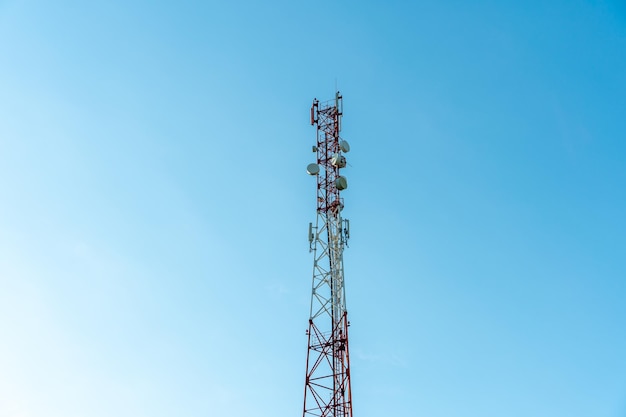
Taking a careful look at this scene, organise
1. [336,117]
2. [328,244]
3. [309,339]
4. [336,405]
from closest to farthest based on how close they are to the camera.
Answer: [336,405], [309,339], [328,244], [336,117]

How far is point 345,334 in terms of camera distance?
31719mm

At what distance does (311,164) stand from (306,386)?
1266 cm

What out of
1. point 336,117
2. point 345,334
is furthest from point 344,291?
point 336,117

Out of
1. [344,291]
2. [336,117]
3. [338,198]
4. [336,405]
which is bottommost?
[336,405]

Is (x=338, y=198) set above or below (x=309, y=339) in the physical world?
above

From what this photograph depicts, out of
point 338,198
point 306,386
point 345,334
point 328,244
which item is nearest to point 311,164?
point 338,198

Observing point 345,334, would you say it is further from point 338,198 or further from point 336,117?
point 336,117

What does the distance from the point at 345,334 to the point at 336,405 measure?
3.45 meters

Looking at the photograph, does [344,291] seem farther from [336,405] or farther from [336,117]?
[336,117]

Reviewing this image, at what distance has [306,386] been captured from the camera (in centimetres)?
3100

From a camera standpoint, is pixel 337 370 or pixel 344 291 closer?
pixel 337 370

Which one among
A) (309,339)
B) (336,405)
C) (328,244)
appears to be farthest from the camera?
(328,244)

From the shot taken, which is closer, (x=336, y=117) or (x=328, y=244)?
(x=328, y=244)

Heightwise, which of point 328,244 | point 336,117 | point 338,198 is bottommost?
point 328,244
